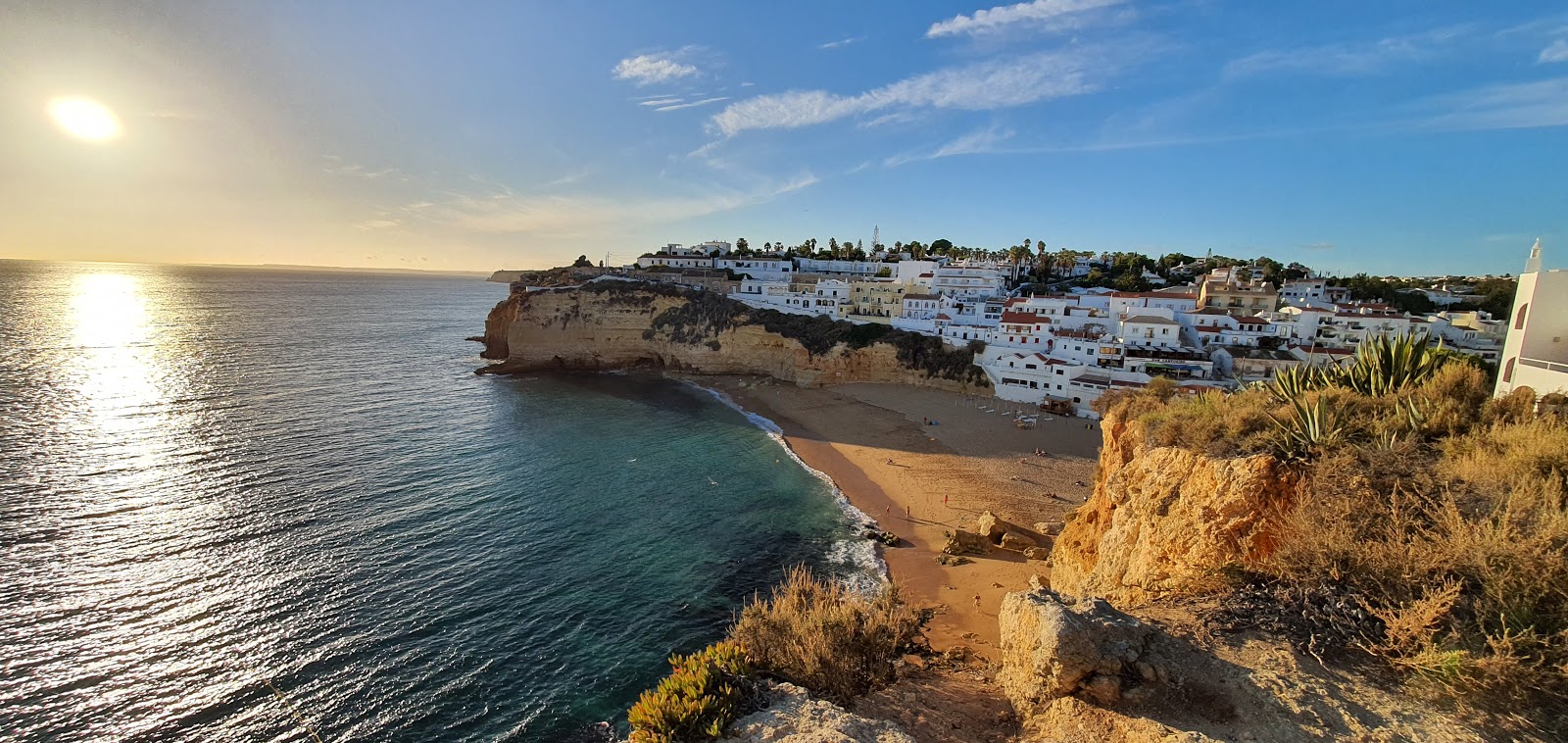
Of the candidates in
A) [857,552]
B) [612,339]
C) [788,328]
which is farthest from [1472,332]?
[612,339]

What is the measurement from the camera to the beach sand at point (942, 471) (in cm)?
1856

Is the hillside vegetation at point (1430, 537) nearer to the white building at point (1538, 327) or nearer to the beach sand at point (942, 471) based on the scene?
the white building at point (1538, 327)

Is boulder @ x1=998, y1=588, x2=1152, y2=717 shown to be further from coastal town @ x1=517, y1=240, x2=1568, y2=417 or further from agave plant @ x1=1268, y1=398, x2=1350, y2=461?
coastal town @ x1=517, y1=240, x2=1568, y2=417

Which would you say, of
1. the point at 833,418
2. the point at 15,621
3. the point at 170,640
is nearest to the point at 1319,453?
the point at 170,640

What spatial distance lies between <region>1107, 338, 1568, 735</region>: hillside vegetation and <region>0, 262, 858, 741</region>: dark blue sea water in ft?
42.3

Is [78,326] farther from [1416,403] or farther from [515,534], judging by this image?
[1416,403]

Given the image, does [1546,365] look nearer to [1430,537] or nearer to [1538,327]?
[1538,327]

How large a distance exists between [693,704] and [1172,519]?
876 centimetres

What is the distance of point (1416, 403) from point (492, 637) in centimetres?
2010

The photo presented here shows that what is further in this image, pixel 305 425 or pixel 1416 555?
pixel 305 425

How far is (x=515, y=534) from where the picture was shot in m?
21.3

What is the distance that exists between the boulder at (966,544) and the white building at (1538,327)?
13.1 metres

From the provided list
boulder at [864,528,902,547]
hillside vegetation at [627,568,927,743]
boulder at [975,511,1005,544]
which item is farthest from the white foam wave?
hillside vegetation at [627,568,927,743]

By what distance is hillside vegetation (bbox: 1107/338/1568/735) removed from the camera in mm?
5902
